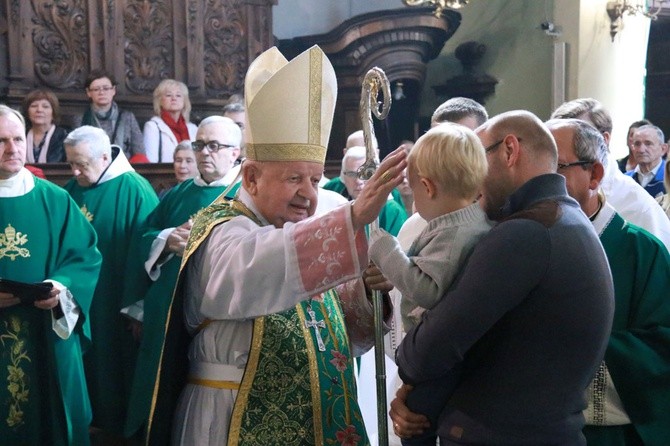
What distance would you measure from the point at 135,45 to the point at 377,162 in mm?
7146

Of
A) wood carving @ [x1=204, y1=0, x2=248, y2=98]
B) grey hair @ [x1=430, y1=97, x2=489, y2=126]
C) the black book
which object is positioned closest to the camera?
grey hair @ [x1=430, y1=97, x2=489, y2=126]

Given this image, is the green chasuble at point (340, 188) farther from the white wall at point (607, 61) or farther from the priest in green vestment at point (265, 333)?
the white wall at point (607, 61)

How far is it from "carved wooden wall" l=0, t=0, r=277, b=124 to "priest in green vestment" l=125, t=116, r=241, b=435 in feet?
11.4

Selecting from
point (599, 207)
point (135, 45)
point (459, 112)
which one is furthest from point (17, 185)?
point (135, 45)

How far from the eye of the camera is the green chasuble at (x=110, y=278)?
594 centimetres

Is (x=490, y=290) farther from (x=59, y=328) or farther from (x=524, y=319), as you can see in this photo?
(x=59, y=328)

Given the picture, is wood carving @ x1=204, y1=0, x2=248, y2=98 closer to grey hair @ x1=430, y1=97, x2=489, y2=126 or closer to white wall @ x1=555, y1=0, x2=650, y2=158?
white wall @ x1=555, y1=0, x2=650, y2=158

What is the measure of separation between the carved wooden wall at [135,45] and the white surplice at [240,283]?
21.0 feet

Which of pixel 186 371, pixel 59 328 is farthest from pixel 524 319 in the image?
pixel 59 328

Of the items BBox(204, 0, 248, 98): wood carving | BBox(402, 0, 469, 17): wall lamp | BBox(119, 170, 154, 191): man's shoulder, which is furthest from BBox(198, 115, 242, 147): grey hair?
BBox(402, 0, 469, 17): wall lamp

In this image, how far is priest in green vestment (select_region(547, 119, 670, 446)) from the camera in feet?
8.87

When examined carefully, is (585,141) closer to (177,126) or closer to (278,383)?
(278,383)

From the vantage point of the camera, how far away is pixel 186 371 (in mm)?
2674

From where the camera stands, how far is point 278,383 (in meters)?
2.58
